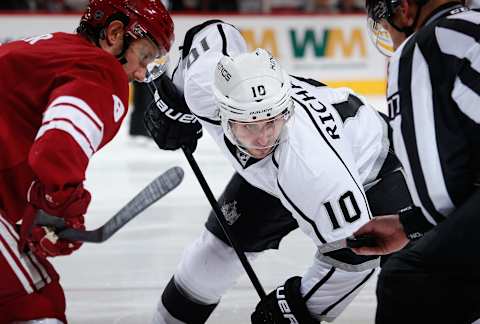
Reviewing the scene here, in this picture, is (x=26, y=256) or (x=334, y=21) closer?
(x=26, y=256)

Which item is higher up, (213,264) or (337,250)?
(337,250)

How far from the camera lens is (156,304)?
2797 millimetres

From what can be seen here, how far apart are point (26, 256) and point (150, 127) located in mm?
1035

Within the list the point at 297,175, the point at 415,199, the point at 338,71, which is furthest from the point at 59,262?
the point at 338,71

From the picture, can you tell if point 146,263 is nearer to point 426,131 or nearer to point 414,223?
point 414,223

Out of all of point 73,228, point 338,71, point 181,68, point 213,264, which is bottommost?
point 338,71

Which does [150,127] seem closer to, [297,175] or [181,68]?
[181,68]

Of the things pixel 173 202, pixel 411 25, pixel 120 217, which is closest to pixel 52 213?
pixel 120 217

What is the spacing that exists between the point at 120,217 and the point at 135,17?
0.56 meters

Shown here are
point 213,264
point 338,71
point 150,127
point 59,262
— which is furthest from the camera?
point 338,71

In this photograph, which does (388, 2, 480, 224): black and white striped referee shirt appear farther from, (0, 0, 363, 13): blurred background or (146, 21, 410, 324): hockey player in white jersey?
(0, 0, 363, 13): blurred background

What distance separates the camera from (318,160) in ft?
6.68

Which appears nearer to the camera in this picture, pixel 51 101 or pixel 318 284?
pixel 51 101

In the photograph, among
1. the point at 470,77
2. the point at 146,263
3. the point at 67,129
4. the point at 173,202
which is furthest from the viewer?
the point at 173,202
